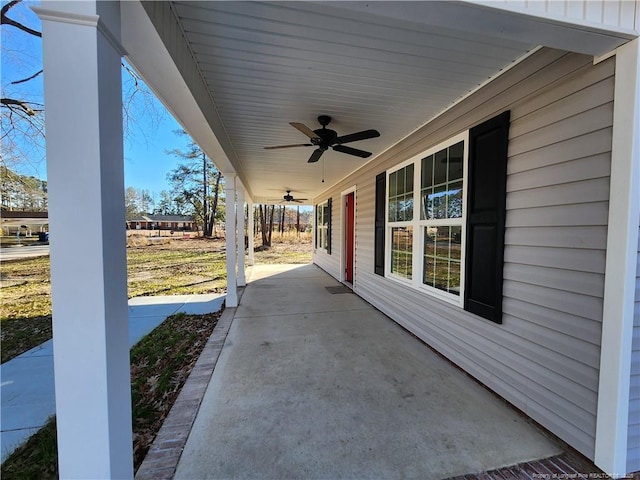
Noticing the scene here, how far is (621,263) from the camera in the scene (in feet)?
5.18

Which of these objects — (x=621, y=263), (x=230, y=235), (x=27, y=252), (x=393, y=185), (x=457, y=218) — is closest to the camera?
(x=621, y=263)

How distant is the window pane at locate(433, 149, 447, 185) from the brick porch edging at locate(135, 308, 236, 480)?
10.4 ft

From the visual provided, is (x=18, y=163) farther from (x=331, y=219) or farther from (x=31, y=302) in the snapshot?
(x=331, y=219)

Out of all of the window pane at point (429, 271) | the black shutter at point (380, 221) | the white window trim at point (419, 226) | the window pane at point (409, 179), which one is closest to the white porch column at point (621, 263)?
the white window trim at point (419, 226)

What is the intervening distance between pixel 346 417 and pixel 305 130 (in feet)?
8.66

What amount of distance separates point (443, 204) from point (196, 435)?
3.07m

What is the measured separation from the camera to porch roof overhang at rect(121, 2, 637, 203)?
141cm

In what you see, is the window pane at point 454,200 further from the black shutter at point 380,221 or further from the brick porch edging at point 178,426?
the brick porch edging at point 178,426

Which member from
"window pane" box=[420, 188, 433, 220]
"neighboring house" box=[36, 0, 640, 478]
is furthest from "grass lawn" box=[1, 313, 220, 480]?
"window pane" box=[420, 188, 433, 220]

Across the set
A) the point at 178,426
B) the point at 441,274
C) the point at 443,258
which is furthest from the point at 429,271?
the point at 178,426

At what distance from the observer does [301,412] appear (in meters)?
2.18

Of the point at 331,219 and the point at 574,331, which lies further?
the point at 331,219

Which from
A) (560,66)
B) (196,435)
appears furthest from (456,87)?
(196,435)

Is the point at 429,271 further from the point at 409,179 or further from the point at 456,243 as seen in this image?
the point at 409,179
